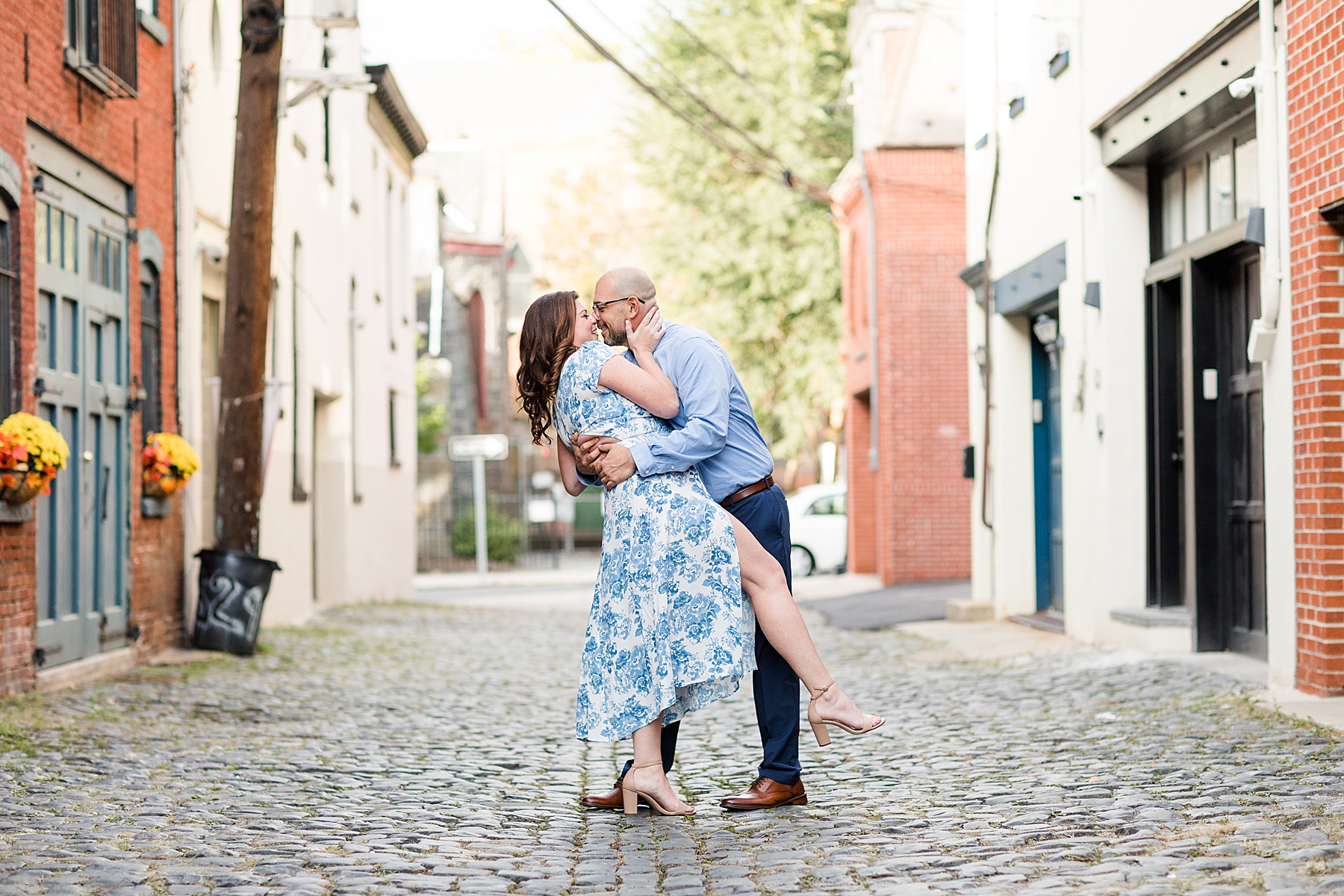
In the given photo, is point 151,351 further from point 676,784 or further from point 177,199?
point 676,784

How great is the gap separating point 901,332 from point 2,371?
13593 millimetres

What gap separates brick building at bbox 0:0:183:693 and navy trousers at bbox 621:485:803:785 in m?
4.69

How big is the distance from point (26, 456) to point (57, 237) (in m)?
1.89

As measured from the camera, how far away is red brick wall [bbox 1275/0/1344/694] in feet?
22.6

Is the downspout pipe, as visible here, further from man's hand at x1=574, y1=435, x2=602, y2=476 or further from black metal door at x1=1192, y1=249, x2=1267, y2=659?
man's hand at x1=574, y1=435, x2=602, y2=476

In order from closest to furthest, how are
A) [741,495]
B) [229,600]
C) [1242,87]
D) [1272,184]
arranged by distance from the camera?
[741,495] → [1272,184] → [1242,87] → [229,600]

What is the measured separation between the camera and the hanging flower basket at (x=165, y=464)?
10.8m

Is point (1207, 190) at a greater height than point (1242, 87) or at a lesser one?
lesser

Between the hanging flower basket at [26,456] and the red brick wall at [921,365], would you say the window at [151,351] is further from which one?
the red brick wall at [921,365]

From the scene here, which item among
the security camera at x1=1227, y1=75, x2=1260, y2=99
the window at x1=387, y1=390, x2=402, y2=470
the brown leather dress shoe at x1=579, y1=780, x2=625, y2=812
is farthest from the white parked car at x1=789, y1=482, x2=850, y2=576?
the brown leather dress shoe at x1=579, y1=780, x2=625, y2=812

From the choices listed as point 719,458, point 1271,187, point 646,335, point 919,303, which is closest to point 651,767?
point 719,458

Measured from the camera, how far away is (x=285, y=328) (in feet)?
51.0

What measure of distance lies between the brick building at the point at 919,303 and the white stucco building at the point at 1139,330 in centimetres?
610

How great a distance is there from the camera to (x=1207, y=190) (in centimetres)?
934
